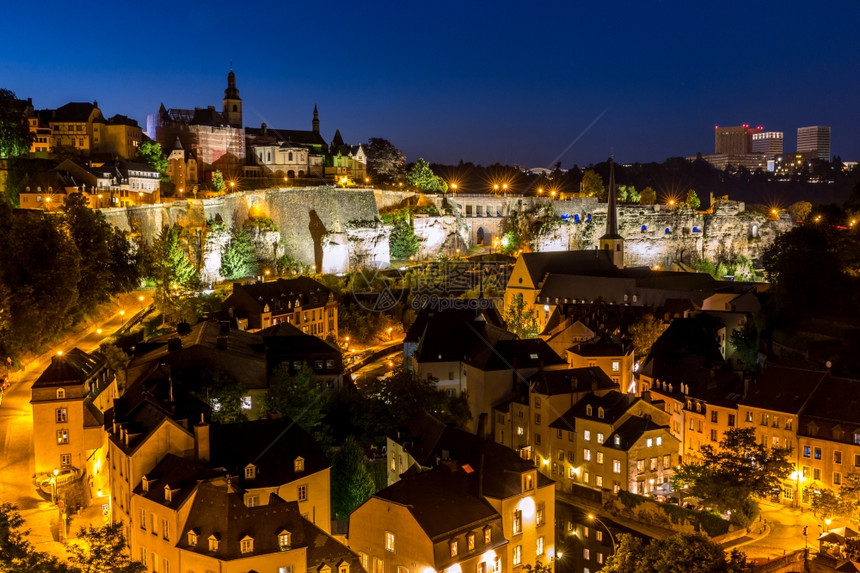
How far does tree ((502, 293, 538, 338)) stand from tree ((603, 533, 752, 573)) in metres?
27.9

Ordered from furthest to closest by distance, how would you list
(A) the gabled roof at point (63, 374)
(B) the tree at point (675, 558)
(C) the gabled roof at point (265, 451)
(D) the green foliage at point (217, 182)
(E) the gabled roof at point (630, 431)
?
(D) the green foliage at point (217, 182), (E) the gabled roof at point (630, 431), (A) the gabled roof at point (63, 374), (C) the gabled roof at point (265, 451), (B) the tree at point (675, 558)

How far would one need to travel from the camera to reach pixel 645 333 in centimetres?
4434

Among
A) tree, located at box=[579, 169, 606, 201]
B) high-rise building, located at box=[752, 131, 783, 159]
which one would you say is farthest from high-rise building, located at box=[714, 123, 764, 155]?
tree, located at box=[579, 169, 606, 201]

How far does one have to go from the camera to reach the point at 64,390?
1018 inches

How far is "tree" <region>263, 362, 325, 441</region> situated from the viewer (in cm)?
2861

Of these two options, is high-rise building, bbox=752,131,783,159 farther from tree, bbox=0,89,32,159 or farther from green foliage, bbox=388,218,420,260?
tree, bbox=0,89,32,159

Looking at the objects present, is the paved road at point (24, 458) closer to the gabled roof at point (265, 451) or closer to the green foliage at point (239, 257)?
the gabled roof at point (265, 451)

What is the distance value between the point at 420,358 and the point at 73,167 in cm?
2603

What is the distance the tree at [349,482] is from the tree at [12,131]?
33751 mm

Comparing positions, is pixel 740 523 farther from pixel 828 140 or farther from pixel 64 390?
pixel 828 140

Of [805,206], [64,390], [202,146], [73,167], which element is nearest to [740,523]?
[64,390]

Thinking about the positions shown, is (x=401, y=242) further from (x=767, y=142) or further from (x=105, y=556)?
(x=767, y=142)

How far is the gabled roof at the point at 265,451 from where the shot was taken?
71.7 feet

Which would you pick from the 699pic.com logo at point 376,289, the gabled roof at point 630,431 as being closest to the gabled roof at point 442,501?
the gabled roof at point 630,431
